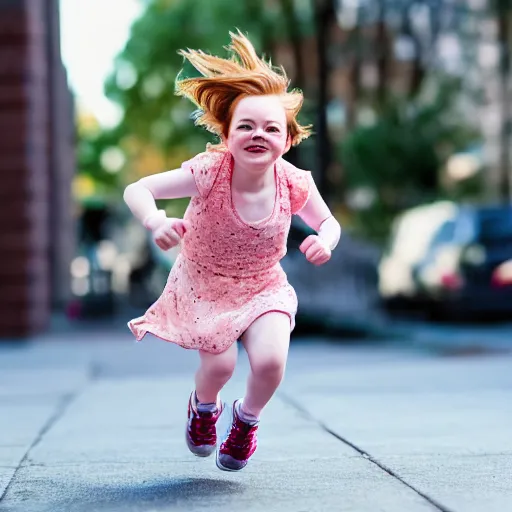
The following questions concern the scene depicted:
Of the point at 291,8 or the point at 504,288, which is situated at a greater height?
the point at 291,8

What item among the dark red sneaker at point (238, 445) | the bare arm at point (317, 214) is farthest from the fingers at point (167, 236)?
the dark red sneaker at point (238, 445)

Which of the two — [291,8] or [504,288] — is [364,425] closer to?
[504,288]

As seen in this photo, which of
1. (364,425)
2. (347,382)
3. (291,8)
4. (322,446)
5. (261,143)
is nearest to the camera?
(261,143)

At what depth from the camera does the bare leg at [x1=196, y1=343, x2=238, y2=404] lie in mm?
4676

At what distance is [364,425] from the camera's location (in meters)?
6.53

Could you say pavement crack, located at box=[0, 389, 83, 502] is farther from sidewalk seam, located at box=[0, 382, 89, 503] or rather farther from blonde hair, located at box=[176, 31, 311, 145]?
blonde hair, located at box=[176, 31, 311, 145]

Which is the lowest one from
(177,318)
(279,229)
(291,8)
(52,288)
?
(52,288)

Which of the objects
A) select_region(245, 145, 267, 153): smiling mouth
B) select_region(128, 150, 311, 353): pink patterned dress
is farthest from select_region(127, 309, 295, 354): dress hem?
select_region(245, 145, 267, 153): smiling mouth

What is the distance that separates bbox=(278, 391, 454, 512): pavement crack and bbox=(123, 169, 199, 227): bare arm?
133cm

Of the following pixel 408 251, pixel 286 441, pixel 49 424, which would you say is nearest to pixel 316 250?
pixel 286 441

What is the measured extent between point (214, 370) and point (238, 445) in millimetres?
306

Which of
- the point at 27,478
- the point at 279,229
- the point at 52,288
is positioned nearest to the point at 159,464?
the point at 27,478

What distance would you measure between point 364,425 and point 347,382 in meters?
2.57

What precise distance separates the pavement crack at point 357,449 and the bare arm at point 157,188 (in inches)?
52.5
